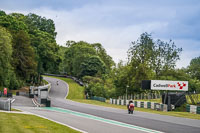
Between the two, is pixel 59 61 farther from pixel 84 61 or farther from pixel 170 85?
pixel 170 85

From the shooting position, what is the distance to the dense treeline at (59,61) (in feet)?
244

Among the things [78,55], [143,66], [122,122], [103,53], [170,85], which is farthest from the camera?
[103,53]

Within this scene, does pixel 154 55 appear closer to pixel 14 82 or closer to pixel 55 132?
pixel 14 82

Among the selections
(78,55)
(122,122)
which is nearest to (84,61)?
(78,55)

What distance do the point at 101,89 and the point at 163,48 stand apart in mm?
24997

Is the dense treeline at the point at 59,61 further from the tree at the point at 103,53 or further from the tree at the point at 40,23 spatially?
the tree at the point at 103,53

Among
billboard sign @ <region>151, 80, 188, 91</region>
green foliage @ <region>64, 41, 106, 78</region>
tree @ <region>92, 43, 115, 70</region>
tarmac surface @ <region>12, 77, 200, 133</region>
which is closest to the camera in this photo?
tarmac surface @ <region>12, 77, 200, 133</region>

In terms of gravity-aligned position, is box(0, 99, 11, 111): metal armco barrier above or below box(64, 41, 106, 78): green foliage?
below

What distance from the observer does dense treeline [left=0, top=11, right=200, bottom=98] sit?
7431 cm

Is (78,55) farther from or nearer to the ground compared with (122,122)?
farther from the ground

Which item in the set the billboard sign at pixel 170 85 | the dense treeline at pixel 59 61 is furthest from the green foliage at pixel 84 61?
the billboard sign at pixel 170 85

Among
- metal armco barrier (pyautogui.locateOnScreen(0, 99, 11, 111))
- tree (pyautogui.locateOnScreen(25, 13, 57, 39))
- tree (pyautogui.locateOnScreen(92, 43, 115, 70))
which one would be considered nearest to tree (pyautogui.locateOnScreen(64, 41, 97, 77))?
tree (pyautogui.locateOnScreen(25, 13, 57, 39))

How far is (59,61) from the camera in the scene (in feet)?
316

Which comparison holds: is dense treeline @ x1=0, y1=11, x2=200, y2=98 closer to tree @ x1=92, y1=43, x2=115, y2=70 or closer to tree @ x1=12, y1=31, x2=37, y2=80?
tree @ x1=12, y1=31, x2=37, y2=80
